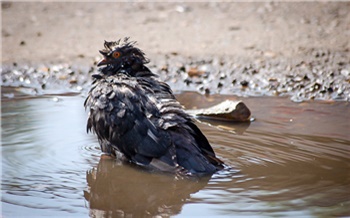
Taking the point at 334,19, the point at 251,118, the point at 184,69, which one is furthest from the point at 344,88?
the point at 334,19

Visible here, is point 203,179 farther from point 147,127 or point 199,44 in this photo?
point 199,44

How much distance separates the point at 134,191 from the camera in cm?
542

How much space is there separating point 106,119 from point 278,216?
2.05m

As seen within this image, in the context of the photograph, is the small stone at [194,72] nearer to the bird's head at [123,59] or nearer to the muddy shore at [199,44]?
the muddy shore at [199,44]

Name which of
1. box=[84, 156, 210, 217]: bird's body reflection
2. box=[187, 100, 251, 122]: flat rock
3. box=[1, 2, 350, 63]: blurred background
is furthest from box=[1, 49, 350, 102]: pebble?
box=[84, 156, 210, 217]: bird's body reflection

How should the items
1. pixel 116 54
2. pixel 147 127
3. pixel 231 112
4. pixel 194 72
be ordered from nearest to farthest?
pixel 147 127 → pixel 116 54 → pixel 231 112 → pixel 194 72

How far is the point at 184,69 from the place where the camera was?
9.80 metres

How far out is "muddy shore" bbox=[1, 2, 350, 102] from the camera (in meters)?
9.27

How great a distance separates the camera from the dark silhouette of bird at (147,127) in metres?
5.77

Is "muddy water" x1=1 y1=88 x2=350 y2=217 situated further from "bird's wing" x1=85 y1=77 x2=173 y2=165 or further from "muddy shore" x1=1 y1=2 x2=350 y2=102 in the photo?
"muddy shore" x1=1 y1=2 x2=350 y2=102

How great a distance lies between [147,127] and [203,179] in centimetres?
73

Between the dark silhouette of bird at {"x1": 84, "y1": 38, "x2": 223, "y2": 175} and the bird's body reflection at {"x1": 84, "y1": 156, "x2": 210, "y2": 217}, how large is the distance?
5.7 inches

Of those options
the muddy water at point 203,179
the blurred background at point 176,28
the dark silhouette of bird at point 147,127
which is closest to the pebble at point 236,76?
the blurred background at point 176,28

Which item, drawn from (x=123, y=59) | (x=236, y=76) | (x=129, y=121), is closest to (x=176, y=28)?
(x=236, y=76)
